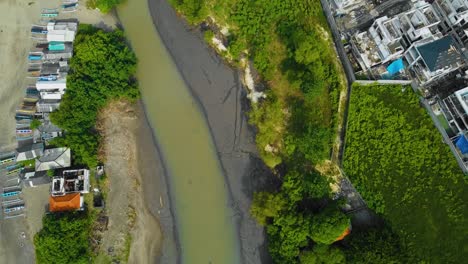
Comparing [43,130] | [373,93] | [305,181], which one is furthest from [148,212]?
[373,93]

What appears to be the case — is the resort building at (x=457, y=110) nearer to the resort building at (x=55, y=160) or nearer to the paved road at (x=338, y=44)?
the paved road at (x=338, y=44)

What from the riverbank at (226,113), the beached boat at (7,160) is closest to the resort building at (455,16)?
the riverbank at (226,113)

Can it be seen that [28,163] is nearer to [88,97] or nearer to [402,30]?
[88,97]

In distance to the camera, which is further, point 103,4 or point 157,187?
point 103,4

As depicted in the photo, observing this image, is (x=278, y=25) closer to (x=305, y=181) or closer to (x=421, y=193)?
(x=305, y=181)

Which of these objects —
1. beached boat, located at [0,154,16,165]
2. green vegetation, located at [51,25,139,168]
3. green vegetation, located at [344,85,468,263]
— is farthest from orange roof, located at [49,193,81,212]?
green vegetation, located at [344,85,468,263]

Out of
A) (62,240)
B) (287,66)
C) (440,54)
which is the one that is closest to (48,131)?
(62,240)

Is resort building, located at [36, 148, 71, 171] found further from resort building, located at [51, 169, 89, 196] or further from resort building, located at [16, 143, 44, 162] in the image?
resort building, located at [51, 169, 89, 196]
